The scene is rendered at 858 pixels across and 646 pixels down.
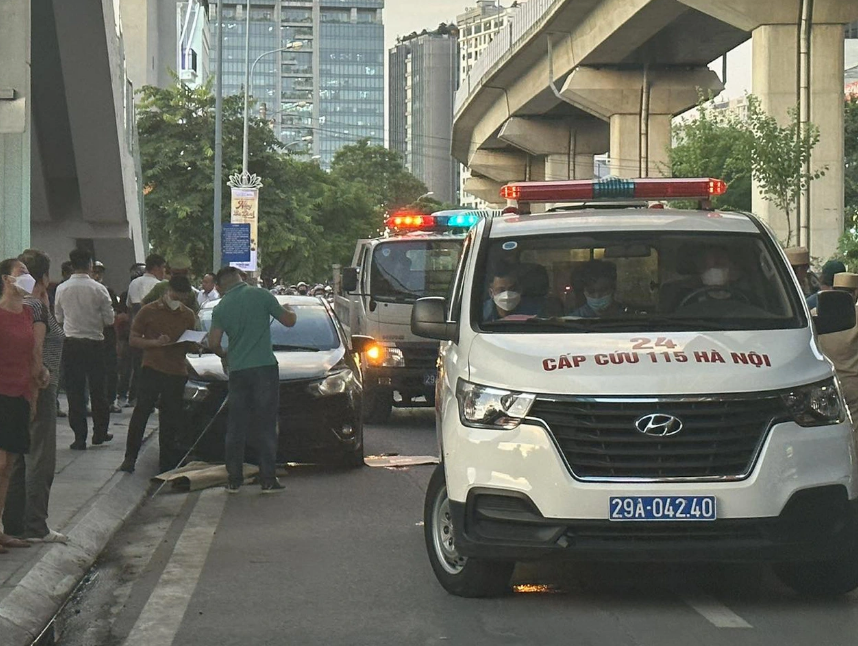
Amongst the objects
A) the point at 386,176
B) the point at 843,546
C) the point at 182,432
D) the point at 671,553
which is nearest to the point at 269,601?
the point at 671,553

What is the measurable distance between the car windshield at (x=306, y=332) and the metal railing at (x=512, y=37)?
87.4ft

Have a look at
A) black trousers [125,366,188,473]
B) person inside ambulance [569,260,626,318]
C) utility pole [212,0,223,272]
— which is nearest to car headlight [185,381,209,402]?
black trousers [125,366,188,473]

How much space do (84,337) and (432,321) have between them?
7679 millimetres

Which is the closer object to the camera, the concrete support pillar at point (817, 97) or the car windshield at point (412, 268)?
the car windshield at point (412, 268)

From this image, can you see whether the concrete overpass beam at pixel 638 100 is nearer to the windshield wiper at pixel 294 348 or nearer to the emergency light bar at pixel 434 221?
A: the emergency light bar at pixel 434 221

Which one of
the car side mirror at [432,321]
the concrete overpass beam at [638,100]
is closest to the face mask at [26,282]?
the car side mirror at [432,321]

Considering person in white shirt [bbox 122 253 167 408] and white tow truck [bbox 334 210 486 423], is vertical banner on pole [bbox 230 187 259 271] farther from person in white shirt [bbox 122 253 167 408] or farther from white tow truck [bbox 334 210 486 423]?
white tow truck [bbox 334 210 486 423]

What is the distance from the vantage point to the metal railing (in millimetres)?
43972

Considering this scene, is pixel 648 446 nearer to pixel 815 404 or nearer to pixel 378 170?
pixel 815 404

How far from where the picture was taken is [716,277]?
327 inches

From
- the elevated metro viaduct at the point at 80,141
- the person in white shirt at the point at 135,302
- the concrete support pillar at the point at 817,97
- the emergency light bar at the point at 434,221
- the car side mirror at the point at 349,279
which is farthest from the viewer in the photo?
the concrete support pillar at the point at 817,97

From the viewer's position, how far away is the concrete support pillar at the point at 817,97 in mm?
32531

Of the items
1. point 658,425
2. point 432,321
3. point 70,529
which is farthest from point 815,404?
point 70,529

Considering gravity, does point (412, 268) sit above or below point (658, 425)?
above
